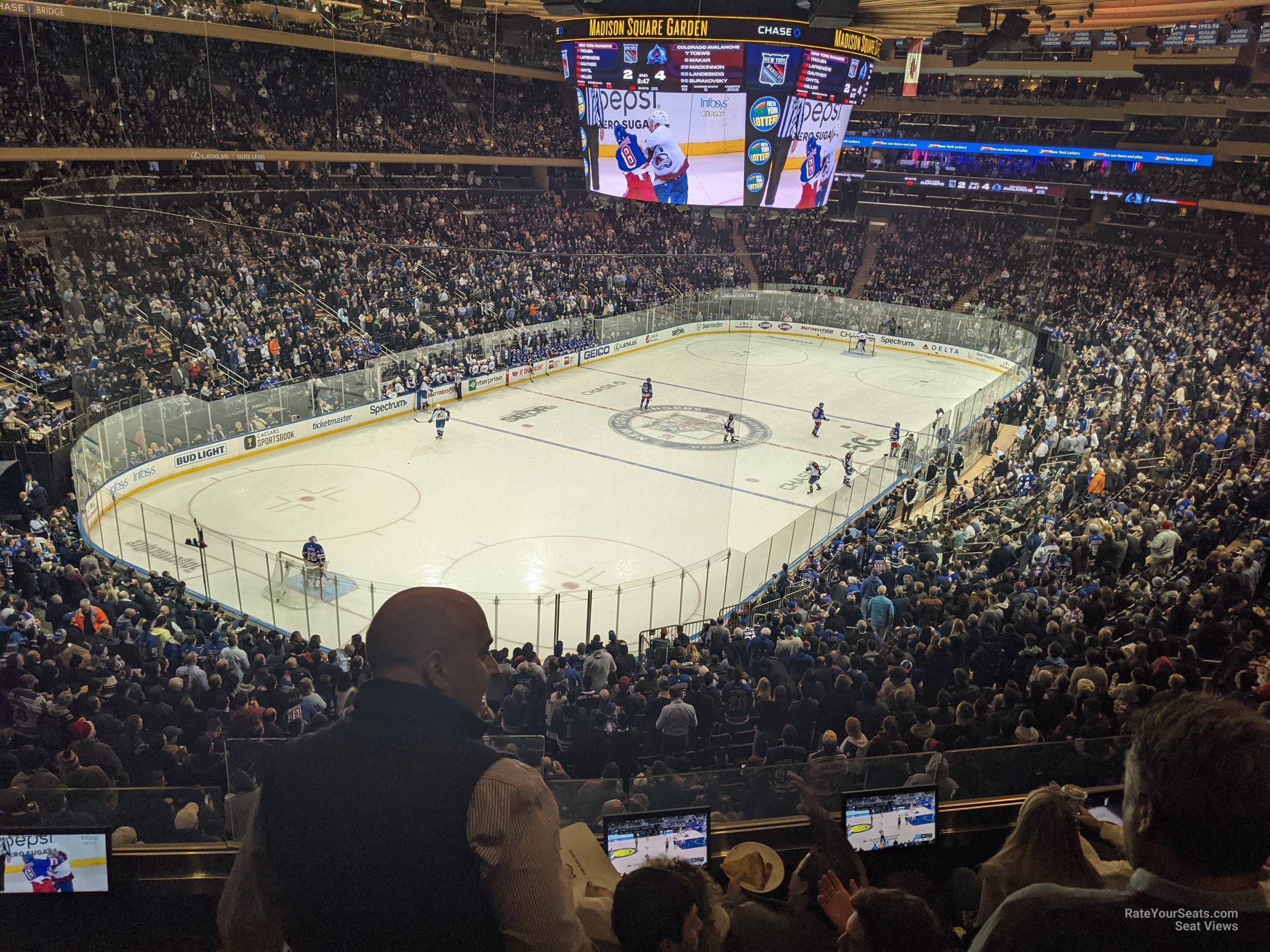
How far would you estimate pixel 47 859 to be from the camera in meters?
4.27

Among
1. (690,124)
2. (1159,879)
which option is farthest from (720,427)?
(1159,879)

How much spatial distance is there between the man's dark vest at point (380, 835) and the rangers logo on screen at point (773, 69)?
2273 cm

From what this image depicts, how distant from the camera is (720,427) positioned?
28.5 meters

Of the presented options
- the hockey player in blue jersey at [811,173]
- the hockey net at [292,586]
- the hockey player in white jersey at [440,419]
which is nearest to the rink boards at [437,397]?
the hockey player in white jersey at [440,419]

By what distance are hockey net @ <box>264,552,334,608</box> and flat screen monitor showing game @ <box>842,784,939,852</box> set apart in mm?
11646

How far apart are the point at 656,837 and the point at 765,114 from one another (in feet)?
71.3

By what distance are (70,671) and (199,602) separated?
5.47 m

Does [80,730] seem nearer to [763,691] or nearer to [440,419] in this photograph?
[763,691]

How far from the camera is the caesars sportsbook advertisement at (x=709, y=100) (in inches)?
856

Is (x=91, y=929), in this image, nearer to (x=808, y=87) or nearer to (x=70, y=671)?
(x=70, y=671)

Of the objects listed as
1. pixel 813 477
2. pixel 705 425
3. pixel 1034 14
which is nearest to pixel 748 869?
pixel 813 477

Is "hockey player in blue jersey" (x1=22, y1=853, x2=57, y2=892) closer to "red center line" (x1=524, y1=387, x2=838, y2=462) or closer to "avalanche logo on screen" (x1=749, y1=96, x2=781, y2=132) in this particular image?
"avalanche logo on screen" (x1=749, y1=96, x2=781, y2=132)

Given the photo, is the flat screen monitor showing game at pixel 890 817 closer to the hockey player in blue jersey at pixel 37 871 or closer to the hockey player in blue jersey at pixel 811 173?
the hockey player in blue jersey at pixel 37 871

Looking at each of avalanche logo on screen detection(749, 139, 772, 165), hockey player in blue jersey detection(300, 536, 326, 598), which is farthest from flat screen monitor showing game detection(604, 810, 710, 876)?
avalanche logo on screen detection(749, 139, 772, 165)
